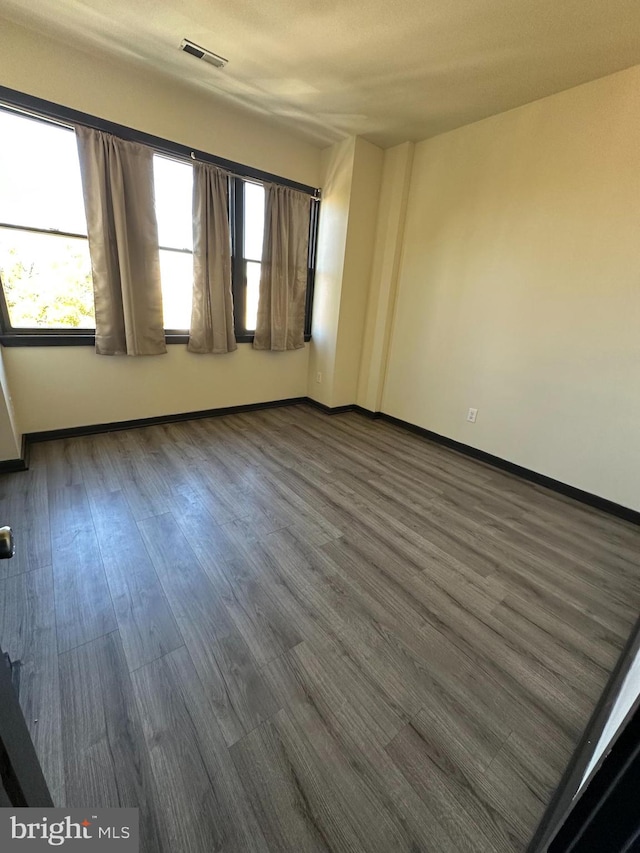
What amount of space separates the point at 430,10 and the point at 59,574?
332cm

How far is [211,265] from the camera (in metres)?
3.07

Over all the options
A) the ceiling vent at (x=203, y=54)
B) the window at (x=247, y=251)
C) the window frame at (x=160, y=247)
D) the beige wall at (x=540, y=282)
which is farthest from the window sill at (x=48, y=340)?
the beige wall at (x=540, y=282)

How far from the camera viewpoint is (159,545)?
70.1 inches

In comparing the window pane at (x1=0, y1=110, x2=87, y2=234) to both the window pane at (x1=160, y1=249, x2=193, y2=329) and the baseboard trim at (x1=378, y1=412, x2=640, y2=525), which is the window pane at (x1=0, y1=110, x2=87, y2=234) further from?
the baseboard trim at (x1=378, y1=412, x2=640, y2=525)

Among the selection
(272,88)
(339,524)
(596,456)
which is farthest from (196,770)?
(272,88)

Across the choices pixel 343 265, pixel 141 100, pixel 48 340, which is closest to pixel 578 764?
pixel 48 340

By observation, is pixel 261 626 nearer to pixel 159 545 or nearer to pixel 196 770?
pixel 196 770

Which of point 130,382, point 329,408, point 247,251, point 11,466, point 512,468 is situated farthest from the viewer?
point 329,408

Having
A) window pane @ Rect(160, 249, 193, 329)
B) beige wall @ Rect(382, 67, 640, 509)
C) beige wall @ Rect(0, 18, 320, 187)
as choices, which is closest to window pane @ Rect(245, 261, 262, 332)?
window pane @ Rect(160, 249, 193, 329)

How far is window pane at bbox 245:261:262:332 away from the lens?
3.44 metres

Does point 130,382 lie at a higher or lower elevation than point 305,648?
higher

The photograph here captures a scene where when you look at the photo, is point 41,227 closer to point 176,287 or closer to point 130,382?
point 176,287

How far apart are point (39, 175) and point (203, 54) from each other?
137 cm

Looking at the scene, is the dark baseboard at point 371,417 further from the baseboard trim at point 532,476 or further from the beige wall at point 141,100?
the beige wall at point 141,100
